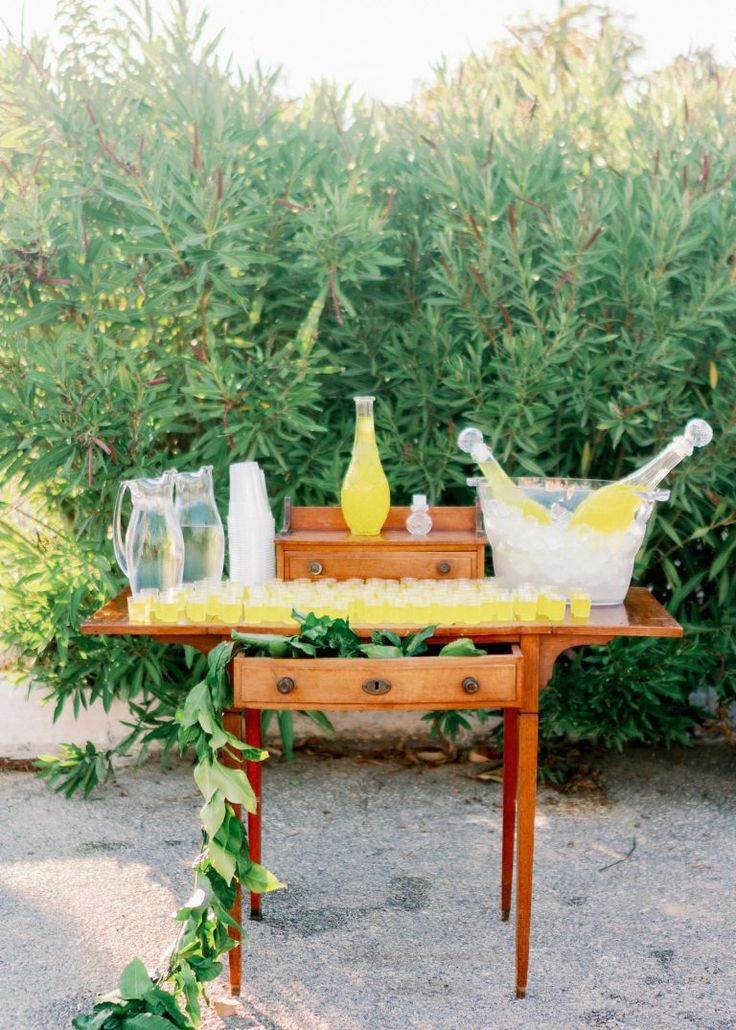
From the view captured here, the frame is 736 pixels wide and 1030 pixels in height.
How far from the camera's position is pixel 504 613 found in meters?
2.43

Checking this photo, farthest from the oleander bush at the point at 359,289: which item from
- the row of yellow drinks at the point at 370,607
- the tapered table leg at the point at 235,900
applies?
the tapered table leg at the point at 235,900

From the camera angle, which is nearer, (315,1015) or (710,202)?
(315,1015)

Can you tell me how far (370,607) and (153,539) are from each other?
537mm

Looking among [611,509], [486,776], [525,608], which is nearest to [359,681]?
[525,608]

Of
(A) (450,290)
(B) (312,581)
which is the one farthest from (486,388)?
(B) (312,581)

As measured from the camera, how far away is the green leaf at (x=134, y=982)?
2.22 metres

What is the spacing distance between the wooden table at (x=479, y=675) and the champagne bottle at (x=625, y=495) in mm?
202

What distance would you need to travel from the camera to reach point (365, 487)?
278 centimetres

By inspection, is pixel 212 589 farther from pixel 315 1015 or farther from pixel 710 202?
pixel 710 202

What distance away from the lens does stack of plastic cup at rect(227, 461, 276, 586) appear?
2746 mm

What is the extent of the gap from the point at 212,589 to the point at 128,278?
4.16 ft

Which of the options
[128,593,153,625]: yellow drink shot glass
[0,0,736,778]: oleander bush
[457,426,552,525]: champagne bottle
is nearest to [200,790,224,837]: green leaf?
[128,593,153,625]: yellow drink shot glass

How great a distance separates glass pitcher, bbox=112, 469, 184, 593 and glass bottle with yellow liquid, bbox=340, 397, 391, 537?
460 millimetres

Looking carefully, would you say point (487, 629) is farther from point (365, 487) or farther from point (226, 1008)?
point (226, 1008)
